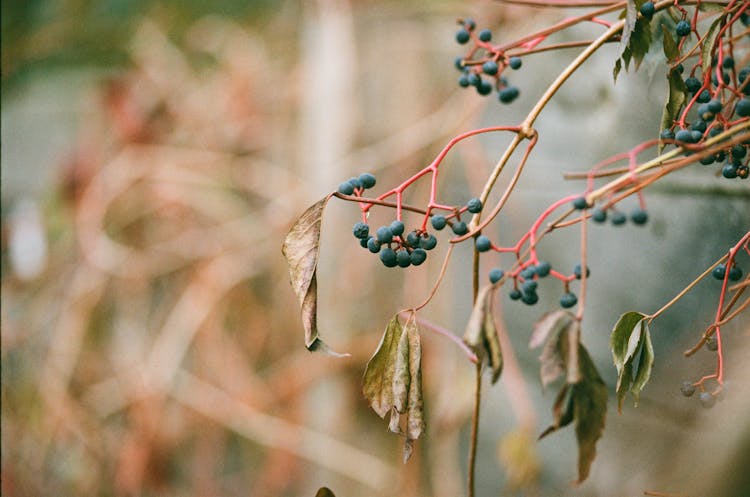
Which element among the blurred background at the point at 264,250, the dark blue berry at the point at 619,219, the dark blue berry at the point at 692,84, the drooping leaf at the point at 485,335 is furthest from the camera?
the blurred background at the point at 264,250

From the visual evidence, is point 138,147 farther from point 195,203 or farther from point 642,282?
point 642,282

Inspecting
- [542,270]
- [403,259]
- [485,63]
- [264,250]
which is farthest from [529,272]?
[264,250]

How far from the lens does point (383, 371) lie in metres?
0.48

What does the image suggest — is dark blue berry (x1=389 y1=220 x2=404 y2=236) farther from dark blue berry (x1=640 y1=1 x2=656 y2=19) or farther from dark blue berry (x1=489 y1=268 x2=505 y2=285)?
dark blue berry (x1=640 y1=1 x2=656 y2=19)

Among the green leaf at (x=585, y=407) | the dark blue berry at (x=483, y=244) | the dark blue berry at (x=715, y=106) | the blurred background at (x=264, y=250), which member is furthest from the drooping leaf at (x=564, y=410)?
the blurred background at (x=264, y=250)

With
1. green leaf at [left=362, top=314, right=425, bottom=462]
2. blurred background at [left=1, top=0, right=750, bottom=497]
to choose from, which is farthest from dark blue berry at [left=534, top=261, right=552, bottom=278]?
blurred background at [left=1, top=0, right=750, bottom=497]

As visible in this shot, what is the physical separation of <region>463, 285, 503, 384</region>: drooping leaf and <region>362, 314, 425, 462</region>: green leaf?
0.05 metres

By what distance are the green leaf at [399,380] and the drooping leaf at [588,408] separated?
0.11 meters

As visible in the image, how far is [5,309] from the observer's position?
1677mm

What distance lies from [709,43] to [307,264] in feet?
1.06

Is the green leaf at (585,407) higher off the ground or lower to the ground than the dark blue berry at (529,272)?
lower

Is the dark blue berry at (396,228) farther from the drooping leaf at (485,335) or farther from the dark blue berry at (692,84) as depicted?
the dark blue berry at (692,84)

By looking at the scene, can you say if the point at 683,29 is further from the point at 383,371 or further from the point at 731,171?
the point at 383,371

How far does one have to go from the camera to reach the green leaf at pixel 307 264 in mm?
441
